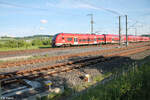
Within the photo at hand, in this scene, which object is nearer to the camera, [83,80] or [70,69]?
[83,80]

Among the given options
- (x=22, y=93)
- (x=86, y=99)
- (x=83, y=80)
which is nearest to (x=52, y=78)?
(x=83, y=80)

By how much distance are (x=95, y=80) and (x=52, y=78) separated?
2423mm

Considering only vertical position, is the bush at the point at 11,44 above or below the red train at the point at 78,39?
below

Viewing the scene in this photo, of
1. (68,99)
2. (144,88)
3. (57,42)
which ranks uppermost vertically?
(57,42)

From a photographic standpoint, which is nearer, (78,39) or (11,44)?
(78,39)

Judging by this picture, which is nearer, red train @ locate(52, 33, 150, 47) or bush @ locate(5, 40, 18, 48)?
red train @ locate(52, 33, 150, 47)

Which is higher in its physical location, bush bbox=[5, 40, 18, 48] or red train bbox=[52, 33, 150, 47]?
red train bbox=[52, 33, 150, 47]

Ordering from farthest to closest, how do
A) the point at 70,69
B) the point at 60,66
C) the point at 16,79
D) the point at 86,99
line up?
the point at 60,66
the point at 70,69
the point at 16,79
the point at 86,99

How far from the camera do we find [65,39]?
86.2ft

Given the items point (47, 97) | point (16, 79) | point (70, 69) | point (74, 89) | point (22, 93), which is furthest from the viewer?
point (70, 69)

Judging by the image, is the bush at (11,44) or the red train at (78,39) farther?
the bush at (11,44)

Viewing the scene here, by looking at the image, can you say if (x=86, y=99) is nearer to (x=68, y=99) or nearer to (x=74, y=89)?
(x=68, y=99)

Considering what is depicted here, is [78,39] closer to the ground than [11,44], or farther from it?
farther from it

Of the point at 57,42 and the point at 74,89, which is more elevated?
the point at 57,42
